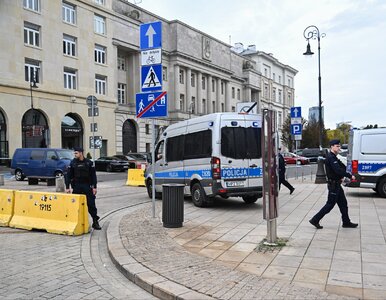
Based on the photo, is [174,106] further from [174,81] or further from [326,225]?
[326,225]

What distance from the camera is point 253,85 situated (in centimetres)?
8219

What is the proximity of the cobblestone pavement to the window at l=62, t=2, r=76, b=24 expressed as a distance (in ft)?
114

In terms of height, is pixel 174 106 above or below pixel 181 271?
above

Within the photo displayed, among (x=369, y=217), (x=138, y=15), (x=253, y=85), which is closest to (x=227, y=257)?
(x=369, y=217)

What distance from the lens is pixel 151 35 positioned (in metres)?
9.47

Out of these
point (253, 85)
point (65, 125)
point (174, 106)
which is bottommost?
point (65, 125)

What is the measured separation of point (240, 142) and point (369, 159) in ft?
17.5

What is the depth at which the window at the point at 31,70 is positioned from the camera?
1390 inches

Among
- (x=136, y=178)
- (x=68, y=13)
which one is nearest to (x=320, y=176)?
(x=136, y=178)

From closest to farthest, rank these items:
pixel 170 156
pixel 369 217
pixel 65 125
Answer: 1. pixel 369 217
2. pixel 170 156
3. pixel 65 125

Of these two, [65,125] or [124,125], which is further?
[124,125]

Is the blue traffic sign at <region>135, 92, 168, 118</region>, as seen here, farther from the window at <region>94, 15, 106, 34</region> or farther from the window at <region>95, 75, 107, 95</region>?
the window at <region>94, 15, 106, 34</region>

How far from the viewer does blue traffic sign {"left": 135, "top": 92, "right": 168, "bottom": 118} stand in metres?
9.43

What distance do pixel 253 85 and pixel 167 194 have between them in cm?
7609
